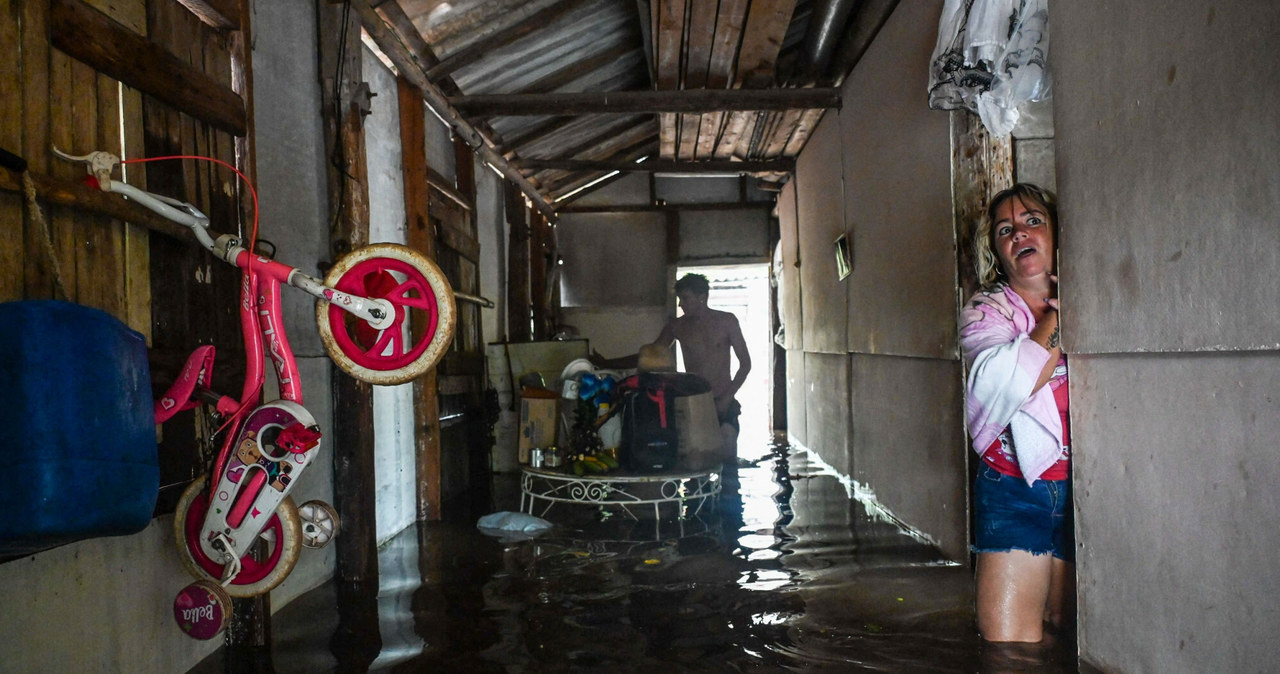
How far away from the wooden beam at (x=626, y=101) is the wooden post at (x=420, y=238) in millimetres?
698

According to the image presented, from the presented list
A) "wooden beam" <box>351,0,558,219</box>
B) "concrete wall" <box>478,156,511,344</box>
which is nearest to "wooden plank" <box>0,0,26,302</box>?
"wooden beam" <box>351,0,558,219</box>

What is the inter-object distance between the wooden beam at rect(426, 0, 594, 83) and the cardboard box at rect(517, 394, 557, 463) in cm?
233

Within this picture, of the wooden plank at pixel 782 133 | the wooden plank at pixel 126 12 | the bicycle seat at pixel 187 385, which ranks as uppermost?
the wooden plank at pixel 782 133

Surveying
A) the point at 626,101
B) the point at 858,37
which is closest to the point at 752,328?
the point at 626,101

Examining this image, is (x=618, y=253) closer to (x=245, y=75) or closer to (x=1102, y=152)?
(x=245, y=75)

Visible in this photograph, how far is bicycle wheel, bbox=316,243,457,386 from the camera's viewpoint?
2658mm

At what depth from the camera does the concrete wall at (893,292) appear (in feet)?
13.4

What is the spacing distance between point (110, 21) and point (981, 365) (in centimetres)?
280

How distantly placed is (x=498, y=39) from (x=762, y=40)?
1.78 m

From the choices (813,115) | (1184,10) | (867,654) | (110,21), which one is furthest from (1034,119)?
(813,115)

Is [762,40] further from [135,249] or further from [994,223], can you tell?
[135,249]

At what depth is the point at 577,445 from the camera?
200 inches

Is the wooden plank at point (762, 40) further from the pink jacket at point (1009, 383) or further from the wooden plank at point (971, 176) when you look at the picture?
the pink jacket at point (1009, 383)

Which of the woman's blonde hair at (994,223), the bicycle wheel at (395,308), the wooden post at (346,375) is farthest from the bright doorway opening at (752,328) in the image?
the bicycle wheel at (395,308)
